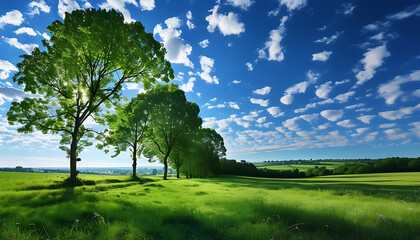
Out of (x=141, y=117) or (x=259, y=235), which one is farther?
(x=141, y=117)

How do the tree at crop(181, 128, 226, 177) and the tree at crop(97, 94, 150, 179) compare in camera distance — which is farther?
the tree at crop(181, 128, 226, 177)

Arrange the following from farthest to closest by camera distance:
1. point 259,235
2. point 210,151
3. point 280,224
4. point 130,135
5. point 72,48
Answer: point 210,151, point 130,135, point 72,48, point 280,224, point 259,235

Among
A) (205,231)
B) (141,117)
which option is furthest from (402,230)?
(141,117)

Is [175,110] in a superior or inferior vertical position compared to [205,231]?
superior

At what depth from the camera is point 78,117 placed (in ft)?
55.6

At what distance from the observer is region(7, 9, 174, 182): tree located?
12836 mm

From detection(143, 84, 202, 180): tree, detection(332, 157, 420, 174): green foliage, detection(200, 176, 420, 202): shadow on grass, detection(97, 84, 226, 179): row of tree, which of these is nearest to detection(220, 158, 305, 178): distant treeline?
detection(332, 157, 420, 174): green foliage

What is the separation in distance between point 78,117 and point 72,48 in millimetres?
7144

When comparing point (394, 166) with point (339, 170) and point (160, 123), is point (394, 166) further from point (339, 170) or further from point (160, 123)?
point (160, 123)

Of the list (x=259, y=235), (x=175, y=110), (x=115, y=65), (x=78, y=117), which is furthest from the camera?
(x=175, y=110)

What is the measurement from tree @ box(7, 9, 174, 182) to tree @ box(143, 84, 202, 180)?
29.9 feet

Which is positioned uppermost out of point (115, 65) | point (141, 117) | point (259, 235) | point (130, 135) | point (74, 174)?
point (115, 65)

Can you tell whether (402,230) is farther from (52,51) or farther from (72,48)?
(52,51)

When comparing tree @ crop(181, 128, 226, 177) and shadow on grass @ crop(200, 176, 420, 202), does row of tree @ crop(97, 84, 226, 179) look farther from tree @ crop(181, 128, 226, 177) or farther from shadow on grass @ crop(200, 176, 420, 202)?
shadow on grass @ crop(200, 176, 420, 202)
